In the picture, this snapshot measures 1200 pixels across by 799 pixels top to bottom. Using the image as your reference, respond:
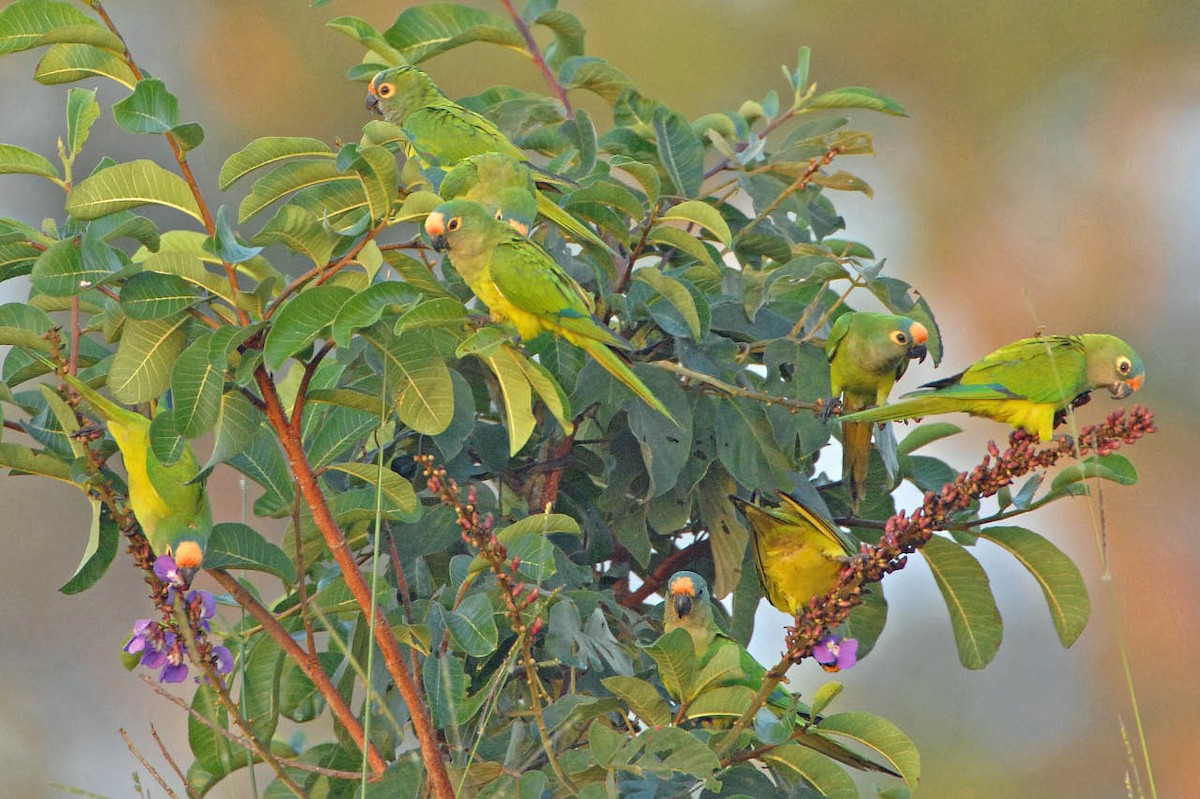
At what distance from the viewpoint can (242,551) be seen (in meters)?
1.36

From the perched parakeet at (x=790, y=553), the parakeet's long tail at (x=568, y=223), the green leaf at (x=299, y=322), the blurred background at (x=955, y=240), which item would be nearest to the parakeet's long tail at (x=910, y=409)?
the perched parakeet at (x=790, y=553)

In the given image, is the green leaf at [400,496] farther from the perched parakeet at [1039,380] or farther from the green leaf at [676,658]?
the perched parakeet at [1039,380]

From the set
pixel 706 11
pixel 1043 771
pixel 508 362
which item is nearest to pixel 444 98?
pixel 508 362

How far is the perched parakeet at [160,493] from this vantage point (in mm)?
1274

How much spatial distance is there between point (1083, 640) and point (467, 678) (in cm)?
433

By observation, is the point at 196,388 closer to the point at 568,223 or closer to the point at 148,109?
the point at 148,109

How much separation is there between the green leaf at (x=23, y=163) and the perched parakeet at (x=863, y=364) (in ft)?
3.08

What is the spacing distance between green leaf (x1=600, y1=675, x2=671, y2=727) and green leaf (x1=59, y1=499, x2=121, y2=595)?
0.56 metres

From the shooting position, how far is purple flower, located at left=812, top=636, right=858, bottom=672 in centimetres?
133

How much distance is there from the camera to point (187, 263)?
4.09ft

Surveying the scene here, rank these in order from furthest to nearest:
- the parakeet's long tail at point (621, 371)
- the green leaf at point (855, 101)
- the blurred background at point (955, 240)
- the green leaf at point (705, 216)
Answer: the blurred background at point (955, 240) → the green leaf at point (855, 101) → the green leaf at point (705, 216) → the parakeet's long tail at point (621, 371)

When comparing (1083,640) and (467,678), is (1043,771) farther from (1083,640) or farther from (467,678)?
(467,678)

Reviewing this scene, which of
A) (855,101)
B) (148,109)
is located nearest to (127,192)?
(148,109)

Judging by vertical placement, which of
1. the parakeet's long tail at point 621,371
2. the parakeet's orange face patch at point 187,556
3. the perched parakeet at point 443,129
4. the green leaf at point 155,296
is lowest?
the parakeet's orange face patch at point 187,556
